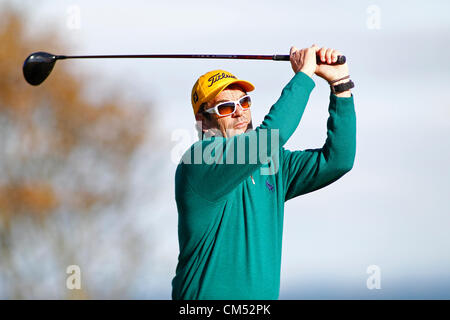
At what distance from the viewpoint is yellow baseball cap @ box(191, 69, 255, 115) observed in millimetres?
4555

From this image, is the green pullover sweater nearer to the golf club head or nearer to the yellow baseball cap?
the yellow baseball cap

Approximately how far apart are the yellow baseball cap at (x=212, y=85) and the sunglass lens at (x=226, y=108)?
88 mm

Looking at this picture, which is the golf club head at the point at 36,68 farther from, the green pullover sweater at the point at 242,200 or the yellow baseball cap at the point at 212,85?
the green pullover sweater at the point at 242,200

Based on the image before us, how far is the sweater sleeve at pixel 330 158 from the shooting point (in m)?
4.34

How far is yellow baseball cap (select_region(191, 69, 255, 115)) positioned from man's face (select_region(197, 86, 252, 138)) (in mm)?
38

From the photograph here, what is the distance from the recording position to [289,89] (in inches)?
158

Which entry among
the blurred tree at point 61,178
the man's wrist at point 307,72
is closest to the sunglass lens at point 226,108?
the man's wrist at point 307,72

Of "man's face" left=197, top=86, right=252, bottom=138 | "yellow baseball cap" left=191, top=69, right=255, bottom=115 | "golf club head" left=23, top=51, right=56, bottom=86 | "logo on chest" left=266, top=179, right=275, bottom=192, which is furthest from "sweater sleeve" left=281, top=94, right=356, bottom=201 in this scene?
"golf club head" left=23, top=51, right=56, bottom=86

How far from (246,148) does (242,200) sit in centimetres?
39

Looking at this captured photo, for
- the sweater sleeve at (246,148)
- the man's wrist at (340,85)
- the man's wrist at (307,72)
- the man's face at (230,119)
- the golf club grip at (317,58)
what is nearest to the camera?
the sweater sleeve at (246,148)
